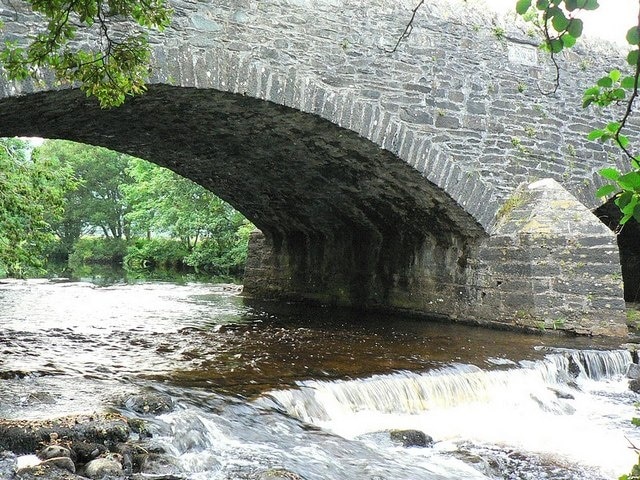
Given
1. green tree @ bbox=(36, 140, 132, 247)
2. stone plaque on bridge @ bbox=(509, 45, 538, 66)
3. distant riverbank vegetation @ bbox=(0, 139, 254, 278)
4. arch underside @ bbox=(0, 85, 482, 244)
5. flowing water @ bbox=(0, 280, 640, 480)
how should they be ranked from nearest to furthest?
flowing water @ bbox=(0, 280, 640, 480)
distant riverbank vegetation @ bbox=(0, 139, 254, 278)
arch underside @ bbox=(0, 85, 482, 244)
stone plaque on bridge @ bbox=(509, 45, 538, 66)
green tree @ bbox=(36, 140, 132, 247)

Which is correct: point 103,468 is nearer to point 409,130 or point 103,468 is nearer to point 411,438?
point 411,438

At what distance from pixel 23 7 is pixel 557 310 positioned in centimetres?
676

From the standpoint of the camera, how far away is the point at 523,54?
368 inches

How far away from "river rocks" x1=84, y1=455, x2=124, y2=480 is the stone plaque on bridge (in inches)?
312

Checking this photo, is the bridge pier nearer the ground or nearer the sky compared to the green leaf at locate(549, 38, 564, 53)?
nearer the ground

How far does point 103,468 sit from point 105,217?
37905 millimetres

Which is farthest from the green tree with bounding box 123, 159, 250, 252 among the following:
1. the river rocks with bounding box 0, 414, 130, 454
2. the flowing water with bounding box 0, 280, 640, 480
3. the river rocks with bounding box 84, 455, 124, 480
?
the river rocks with bounding box 84, 455, 124, 480

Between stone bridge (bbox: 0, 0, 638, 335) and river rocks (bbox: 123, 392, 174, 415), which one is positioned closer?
river rocks (bbox: 123, 392, 174, 415)

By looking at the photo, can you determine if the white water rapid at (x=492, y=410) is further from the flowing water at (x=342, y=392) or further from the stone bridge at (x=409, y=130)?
the stone bridge at (x=409, y=130)

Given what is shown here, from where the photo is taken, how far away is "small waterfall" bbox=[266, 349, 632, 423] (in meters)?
4.93

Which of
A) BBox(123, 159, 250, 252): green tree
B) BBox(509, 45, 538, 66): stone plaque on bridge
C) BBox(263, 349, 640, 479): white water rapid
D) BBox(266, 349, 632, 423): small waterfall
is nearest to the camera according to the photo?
BBox(263, 349, 640, 479): white water rapid

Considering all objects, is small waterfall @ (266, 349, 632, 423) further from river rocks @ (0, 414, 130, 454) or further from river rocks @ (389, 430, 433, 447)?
river rocks @ (0, 414, 130, 454)

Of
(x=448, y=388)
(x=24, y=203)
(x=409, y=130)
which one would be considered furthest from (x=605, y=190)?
(x=409, y=130)

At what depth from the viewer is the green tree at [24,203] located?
6.75 metres
